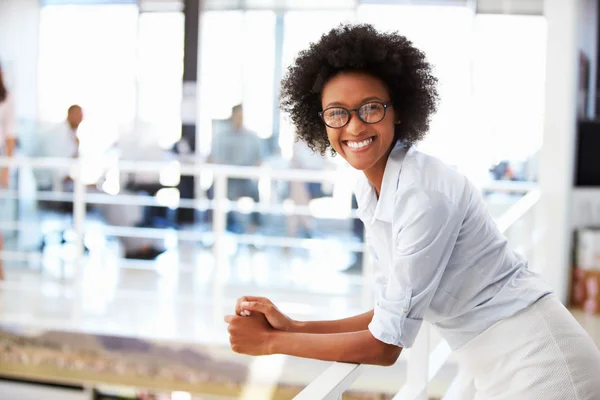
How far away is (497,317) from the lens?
0.92 meters

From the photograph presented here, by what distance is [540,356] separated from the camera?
904 millimetres

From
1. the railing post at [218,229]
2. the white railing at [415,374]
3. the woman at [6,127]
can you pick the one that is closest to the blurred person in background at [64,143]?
the woman at [6,127]

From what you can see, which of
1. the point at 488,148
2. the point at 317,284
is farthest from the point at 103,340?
the point at 488,148

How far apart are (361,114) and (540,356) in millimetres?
378

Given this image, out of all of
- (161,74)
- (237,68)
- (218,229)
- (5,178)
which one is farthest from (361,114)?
(5,178)

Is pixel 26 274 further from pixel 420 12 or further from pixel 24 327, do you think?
pixel 420 12

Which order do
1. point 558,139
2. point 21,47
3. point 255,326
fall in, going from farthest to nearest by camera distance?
point 21,47 < point 558,139 < point 255,326

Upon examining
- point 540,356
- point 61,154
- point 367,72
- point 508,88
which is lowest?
point 540,356

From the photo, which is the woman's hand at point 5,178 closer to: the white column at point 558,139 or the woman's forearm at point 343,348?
the white column at point 558,139

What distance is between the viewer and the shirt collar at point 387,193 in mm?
897

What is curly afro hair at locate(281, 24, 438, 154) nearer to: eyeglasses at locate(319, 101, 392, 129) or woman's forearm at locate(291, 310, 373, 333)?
eyeglasses at locate(319, 101, 392, 129)

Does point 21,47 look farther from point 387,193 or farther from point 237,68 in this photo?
point 387,193

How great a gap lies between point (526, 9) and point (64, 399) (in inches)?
134

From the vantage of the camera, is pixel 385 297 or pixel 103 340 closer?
pixel 385 297
